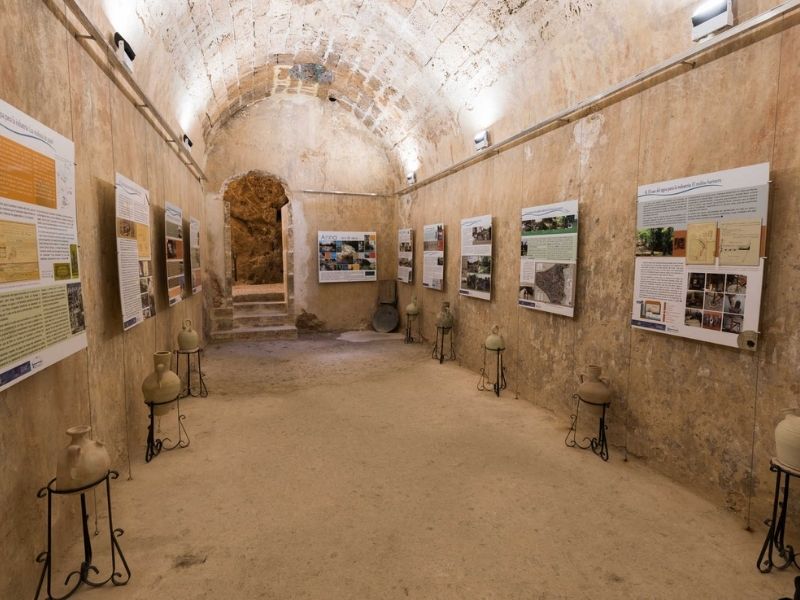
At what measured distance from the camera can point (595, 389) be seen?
4.41m

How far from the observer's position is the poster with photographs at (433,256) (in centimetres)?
874

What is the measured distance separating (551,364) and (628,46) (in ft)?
11.3

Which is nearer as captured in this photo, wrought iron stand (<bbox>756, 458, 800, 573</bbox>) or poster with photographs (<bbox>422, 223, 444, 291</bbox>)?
wrought iron stand (<bbox>756, 458, 800, 573</bbox>)

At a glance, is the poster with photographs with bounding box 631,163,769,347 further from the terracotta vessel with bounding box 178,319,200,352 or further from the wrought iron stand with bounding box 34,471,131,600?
the terracotta vessel with bounding box 178,319,200,352

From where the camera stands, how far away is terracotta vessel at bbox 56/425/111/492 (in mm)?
2520

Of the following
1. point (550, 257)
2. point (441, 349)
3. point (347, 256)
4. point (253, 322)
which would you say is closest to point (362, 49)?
point (347, 256)

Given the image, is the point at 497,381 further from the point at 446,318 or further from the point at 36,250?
the point at 36,250

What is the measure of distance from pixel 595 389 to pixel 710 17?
3180 millimetres

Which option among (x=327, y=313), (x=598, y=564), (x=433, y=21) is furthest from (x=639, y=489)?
(x=327, y=313)

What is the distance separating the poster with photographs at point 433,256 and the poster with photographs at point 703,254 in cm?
472

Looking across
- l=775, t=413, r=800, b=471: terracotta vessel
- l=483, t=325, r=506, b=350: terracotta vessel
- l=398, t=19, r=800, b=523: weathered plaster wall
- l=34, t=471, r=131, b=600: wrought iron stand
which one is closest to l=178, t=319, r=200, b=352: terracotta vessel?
l=34, t=471, r=131, b=600: wrought iron stand

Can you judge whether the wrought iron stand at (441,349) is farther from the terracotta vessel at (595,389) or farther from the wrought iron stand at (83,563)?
the wrought iron stand at (83,563)

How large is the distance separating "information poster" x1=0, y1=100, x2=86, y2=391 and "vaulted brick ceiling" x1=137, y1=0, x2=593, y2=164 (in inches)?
109

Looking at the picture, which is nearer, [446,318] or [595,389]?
[595,389]
